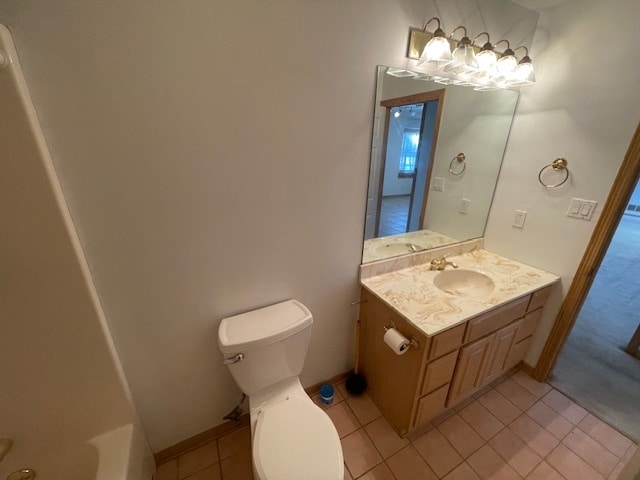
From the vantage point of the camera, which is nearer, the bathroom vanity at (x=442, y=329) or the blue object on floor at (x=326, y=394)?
the bathroom vanity at (x=442, y=329)

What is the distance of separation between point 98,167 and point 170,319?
663 millimetres

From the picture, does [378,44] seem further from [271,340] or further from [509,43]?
[271,340]

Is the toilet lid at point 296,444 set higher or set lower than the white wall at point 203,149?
lower

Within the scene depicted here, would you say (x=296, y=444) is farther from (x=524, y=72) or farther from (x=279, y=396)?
(x=524, y=72)

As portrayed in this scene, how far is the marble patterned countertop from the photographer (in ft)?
3.98

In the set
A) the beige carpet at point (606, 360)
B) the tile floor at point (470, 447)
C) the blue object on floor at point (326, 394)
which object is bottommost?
the tile floor at point (470, 447)

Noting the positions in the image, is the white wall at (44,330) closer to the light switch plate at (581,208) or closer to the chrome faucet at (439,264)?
the chrome faucet at (439,264)

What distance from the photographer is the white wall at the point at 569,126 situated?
1.27 meters

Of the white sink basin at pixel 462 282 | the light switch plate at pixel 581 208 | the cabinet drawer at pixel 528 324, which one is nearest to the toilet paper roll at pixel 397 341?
the white sink basin at pixel 462 282

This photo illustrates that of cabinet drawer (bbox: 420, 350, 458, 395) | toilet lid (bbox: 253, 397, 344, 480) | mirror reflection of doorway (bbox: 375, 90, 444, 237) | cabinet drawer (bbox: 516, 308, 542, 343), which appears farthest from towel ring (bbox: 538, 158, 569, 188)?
toilet lid (bbox: 253, 397, 344, 480)

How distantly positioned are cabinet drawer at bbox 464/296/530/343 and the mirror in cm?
56

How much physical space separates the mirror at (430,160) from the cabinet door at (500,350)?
0.64 meters

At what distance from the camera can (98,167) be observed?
851 mm

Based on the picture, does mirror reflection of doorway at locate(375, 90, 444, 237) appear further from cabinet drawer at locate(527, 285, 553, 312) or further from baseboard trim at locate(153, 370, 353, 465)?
baseboard trim at locate(153, 370, 353, 465)
